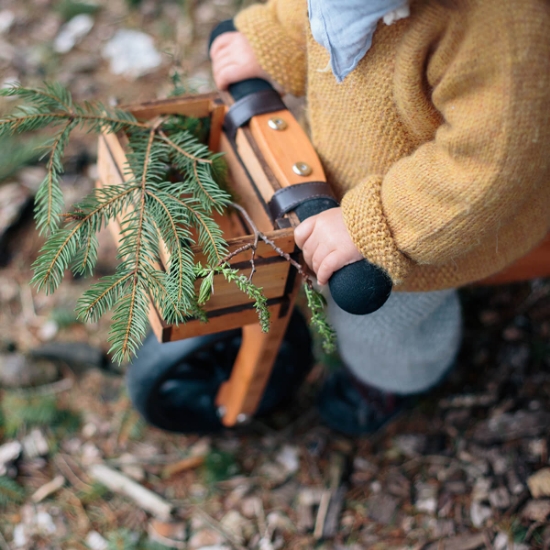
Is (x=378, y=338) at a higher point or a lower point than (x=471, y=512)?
higher

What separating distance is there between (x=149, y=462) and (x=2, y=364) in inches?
20.5

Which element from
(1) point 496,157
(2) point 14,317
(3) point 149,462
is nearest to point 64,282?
(2) point 14,317

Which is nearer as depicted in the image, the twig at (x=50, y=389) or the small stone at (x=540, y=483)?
the small stone at (x=540, y=483)

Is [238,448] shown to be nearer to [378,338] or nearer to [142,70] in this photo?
[378,338]

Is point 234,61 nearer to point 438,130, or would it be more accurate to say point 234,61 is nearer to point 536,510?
point 438,130

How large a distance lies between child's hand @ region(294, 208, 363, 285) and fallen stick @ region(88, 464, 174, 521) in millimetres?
874

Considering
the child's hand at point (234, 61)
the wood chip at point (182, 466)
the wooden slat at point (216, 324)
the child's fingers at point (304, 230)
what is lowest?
the wood chip at point (182, 466)

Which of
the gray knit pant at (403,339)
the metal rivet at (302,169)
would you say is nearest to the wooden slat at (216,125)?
the metal rivet at (302,169)

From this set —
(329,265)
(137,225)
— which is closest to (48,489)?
(137,225)

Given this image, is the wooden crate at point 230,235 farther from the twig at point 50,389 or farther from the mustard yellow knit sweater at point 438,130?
the twig at point 50,389

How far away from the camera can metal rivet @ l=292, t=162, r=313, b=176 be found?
3.25ft

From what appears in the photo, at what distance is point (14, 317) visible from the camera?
6.00 feet

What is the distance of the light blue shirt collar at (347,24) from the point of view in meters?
0.77

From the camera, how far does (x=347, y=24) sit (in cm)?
80
